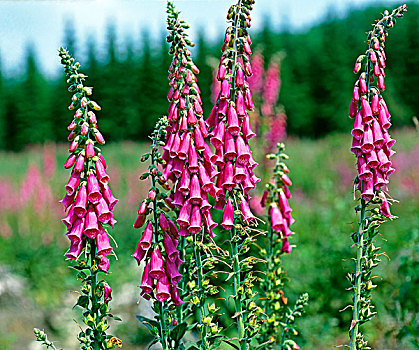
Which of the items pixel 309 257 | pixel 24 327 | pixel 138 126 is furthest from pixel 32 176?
pixel 138 126

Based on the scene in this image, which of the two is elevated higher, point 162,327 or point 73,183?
point 73,183

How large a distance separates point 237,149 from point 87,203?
31.5 inches

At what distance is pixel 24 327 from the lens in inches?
277

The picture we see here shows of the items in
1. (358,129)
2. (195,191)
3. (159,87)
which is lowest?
(195,191)

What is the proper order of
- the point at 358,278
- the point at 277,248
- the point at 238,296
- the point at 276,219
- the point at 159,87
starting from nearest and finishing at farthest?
the point at 276,219 < the point at 238,296 < the point at 358,278 < the point at 277,248 < the point at 159,87

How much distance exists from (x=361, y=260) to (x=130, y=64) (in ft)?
202

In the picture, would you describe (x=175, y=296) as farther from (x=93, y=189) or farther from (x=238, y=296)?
(x=93, y=189)

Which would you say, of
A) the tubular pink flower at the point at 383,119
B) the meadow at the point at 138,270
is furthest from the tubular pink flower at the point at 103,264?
the tubular pink flower at the point at 383,119

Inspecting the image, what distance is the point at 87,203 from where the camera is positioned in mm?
2193

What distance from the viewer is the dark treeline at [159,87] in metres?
55.0

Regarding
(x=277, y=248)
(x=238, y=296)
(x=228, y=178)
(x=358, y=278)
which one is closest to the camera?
(x=228, y=178)

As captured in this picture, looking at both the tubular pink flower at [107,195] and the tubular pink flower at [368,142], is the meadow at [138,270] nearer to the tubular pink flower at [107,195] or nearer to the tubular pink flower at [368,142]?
the tubular pink flower at [107,195]

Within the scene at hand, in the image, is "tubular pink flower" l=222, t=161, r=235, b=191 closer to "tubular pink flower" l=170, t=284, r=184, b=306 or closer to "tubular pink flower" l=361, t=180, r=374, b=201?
"tubular pink flower" l=170, t=284, r=184, b=306

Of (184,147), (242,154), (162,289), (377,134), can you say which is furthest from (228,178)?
(377,134)
